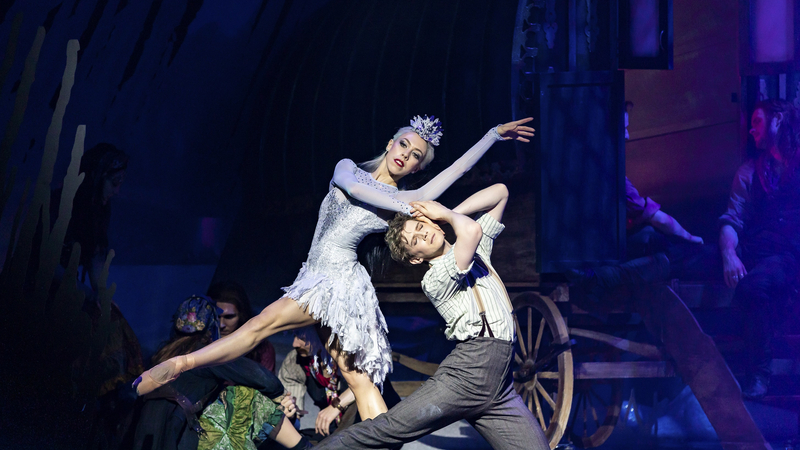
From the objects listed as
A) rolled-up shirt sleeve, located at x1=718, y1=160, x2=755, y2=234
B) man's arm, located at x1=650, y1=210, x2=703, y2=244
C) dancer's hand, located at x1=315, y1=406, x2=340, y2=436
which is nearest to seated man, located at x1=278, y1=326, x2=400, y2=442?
dancer's hand, located at x1=315, y1=406, x2=340, y2=436

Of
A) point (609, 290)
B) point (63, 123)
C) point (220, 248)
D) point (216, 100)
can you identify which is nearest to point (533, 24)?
point (609, 290)

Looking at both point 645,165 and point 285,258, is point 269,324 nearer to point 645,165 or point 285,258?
point 285,258

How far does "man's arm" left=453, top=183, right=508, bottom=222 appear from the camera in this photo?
2.53 metres

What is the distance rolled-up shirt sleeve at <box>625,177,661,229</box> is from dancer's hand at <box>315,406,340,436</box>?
1.85m

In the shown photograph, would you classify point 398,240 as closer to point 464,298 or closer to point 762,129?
point 464,298

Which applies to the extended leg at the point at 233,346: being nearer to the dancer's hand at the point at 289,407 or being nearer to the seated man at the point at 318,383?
the seated man at the point at 318,383

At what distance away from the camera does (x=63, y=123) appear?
3428 mm

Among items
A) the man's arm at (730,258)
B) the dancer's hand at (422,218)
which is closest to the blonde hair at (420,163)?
the dancer's hand at (422,218)

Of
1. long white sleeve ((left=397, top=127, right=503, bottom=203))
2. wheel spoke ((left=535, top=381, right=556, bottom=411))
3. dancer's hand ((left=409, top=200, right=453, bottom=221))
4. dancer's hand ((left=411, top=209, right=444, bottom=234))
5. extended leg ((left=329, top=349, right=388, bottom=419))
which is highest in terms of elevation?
long white sleeve ((left=397, top=127, right=503, bottom=203))

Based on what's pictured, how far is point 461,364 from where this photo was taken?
7.36 ft

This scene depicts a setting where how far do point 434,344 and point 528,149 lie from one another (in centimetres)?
121

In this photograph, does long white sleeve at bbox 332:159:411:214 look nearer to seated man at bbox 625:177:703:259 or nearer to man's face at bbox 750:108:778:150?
seated man at bbox 625:177:703:259

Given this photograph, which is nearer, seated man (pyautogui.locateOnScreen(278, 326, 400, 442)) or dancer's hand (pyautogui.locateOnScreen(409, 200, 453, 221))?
dancer's hand (pyautogui.locateOnScreen(409, 200, 453, 221))

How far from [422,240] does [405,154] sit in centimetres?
72
